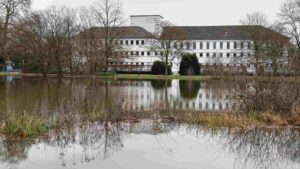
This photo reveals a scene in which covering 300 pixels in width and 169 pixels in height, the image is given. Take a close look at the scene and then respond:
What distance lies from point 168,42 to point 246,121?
6792cm

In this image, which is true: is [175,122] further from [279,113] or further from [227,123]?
[279,113]

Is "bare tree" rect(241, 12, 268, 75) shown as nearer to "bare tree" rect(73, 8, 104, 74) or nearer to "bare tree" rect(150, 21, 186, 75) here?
"bare tree" rect(150, 21, 186, 75)

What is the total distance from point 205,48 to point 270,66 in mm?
99528

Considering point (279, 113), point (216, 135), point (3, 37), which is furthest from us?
point (3, 37)

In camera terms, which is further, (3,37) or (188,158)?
(3,37)

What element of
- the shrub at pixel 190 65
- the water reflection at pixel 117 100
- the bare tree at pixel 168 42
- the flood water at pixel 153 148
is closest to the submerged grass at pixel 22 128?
the flood water at pixel 153 148

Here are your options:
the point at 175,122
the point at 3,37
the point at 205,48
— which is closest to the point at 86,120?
the point at 175,122

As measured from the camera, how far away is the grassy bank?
14.9 m

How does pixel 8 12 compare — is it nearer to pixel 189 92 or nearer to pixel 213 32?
pixel 189 92

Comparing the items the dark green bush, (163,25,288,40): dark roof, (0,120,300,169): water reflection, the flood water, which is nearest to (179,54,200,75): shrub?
(163,25,288,40): dark roof

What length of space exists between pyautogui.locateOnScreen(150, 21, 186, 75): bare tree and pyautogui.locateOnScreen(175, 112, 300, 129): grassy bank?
6544 cm

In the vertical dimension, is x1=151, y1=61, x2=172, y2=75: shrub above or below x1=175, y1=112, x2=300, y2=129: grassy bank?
above

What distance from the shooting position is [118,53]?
77.4m

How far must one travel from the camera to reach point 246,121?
15.1m
